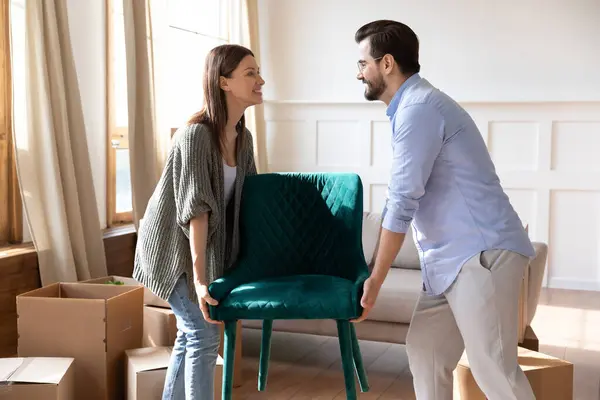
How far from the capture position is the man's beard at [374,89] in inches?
79.6

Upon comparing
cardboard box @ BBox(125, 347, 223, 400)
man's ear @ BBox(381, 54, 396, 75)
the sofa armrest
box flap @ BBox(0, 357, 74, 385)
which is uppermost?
man's ear @ BBox(381, 54, 396, 75)

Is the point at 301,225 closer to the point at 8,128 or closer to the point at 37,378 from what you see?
the point at 37,378

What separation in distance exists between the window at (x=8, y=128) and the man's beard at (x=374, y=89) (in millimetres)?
2005

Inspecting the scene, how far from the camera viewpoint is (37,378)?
8.37ft

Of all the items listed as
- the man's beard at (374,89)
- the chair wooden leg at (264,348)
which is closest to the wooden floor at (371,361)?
the chair wooden leg at (264,348)

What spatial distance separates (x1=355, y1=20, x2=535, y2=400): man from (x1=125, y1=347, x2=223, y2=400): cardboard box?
113 centimetres

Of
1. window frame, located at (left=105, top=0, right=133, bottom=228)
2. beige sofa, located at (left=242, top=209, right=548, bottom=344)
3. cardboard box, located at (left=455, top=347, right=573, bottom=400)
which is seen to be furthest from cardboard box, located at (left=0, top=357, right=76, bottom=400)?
window frame, located at (left=105, top=0, right=133, bottom=228)

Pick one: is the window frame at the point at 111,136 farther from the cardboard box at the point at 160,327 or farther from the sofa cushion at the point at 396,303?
the sofa cushion at the point at 396,303

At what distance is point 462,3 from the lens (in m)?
5.79

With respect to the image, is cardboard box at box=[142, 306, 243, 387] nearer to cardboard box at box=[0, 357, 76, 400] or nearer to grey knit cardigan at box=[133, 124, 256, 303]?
cardboard box at box=[0, 357, 76, 400]

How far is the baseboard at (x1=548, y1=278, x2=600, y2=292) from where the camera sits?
219 inches

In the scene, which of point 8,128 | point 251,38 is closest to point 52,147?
point 8,128

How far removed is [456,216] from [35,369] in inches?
62.0

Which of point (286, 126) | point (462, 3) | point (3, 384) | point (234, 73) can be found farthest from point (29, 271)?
point (462, 3)
